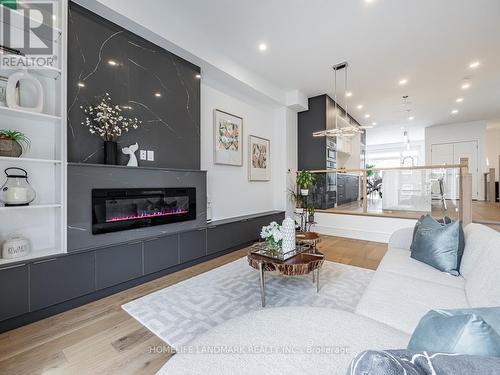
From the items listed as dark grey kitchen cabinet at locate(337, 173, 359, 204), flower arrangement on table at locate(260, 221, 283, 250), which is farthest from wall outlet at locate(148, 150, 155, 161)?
dark grey kitchen cabinet at locate(337, 173, 359, 204)

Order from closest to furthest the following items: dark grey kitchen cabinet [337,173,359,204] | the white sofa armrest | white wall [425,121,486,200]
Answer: the white sofa armrest → dark grey kitchen cabinet [337,173,359,204] → white wall [425,121,486,200]

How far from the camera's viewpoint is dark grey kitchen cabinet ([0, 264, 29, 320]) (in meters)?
1.76

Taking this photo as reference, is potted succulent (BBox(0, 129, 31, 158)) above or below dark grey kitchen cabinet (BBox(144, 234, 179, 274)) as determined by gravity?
above

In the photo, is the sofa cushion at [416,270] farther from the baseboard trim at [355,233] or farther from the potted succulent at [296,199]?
the potted succulent at [296,199]

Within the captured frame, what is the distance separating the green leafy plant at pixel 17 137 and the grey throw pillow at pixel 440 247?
12.2 feet

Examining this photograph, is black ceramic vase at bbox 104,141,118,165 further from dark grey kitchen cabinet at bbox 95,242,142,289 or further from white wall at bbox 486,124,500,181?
white wall at bbox 486,124,500,181

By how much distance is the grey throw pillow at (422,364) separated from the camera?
47cm

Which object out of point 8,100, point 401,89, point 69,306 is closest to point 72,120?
point 8,100

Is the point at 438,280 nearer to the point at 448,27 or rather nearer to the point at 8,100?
the point at 448,27

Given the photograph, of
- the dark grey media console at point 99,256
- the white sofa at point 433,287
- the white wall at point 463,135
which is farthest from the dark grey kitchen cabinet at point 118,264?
the white wall at point 463,135

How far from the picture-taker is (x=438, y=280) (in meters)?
1.74

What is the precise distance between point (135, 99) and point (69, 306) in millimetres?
2306

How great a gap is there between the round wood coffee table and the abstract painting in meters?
2.74

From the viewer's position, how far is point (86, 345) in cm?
164
